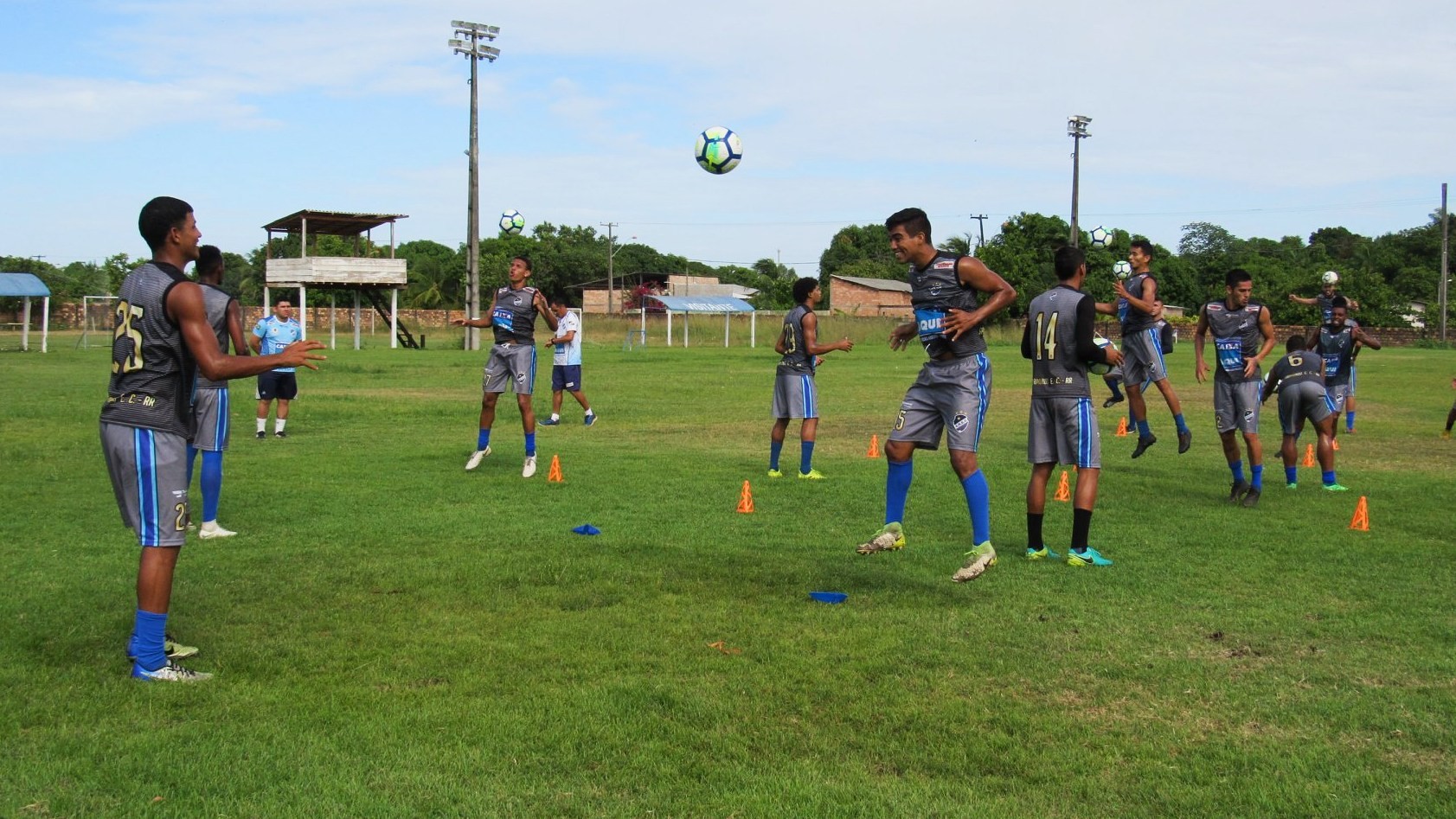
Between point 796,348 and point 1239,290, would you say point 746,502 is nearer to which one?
point 796,348

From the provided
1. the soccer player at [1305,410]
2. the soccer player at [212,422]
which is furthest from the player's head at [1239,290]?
the soccer player at [212,422]

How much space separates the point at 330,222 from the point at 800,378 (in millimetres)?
44609

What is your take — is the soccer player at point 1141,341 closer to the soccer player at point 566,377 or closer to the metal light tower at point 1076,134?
the soccer player at point 566,377

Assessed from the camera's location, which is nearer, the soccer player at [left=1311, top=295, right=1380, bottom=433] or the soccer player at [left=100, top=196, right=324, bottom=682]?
the soccer player at [left=100, top=196, right=324, bottom=682]

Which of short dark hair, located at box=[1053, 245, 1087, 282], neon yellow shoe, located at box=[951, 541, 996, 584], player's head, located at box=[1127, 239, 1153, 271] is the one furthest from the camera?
player's head, located at box=[1127, 239, 1153, 271]

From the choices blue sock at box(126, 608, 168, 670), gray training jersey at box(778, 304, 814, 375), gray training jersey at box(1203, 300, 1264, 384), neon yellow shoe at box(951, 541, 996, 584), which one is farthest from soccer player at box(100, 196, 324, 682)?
gray training jersey at box(1203, 300, 1264, 384)

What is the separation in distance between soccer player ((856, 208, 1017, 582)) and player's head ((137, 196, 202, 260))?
4.42 meters

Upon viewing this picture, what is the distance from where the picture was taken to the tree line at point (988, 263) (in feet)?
250

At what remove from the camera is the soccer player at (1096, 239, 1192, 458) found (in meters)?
14.0

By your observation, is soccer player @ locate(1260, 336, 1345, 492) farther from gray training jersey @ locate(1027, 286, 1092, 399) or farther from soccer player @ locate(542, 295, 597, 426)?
soccer player @ locate(542, 295, 597, 426)

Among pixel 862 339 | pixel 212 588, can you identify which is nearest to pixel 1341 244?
pixel 862 339

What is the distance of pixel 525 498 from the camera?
11.7 metres

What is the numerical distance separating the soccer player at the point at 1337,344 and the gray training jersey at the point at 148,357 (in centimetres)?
1483

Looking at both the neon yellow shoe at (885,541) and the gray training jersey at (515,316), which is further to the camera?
the gray training jersey at (515,316)
